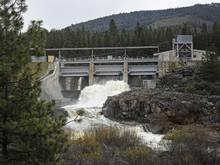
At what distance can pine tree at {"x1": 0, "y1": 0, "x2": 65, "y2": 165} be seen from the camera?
1582 cm

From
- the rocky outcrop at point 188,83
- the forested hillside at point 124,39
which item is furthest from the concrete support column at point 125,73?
the forested hillside at point 124,39

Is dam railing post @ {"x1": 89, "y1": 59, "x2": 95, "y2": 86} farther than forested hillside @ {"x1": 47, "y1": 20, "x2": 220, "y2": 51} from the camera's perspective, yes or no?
No

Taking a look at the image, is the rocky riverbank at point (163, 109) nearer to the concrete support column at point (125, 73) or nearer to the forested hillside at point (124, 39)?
the concrete support column at point (125, 73)

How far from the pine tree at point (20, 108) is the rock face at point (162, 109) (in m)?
38.2

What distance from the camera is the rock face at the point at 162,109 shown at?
57562mm

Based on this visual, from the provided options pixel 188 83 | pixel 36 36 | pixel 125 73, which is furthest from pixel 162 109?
pixel 36 36

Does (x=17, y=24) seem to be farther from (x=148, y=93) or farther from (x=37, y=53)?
(x=148, y=93)

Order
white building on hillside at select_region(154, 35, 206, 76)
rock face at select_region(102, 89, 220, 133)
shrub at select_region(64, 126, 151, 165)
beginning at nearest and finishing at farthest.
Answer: shrub at select_region(64, 126, 151, 165) → rock face at select_region(102, 89, 220, 133) → white building on hillside at select_region(154, 35, 206, 76)

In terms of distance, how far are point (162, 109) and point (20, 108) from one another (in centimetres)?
4364

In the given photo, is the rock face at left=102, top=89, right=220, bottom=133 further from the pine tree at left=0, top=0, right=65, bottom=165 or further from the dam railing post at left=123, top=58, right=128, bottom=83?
the pine tree at left=0, top=0, right=65, bottom=165

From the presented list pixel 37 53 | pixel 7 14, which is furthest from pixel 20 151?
pixel 7 14

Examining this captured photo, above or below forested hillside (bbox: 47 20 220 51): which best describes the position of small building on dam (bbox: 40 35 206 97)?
below

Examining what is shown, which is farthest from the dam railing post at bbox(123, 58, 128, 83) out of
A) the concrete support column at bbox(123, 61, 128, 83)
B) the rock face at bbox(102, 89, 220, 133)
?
the rock face at bbox(102, 89, 220, 133)

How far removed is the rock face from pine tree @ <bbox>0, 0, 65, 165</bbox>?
38.2 metres
